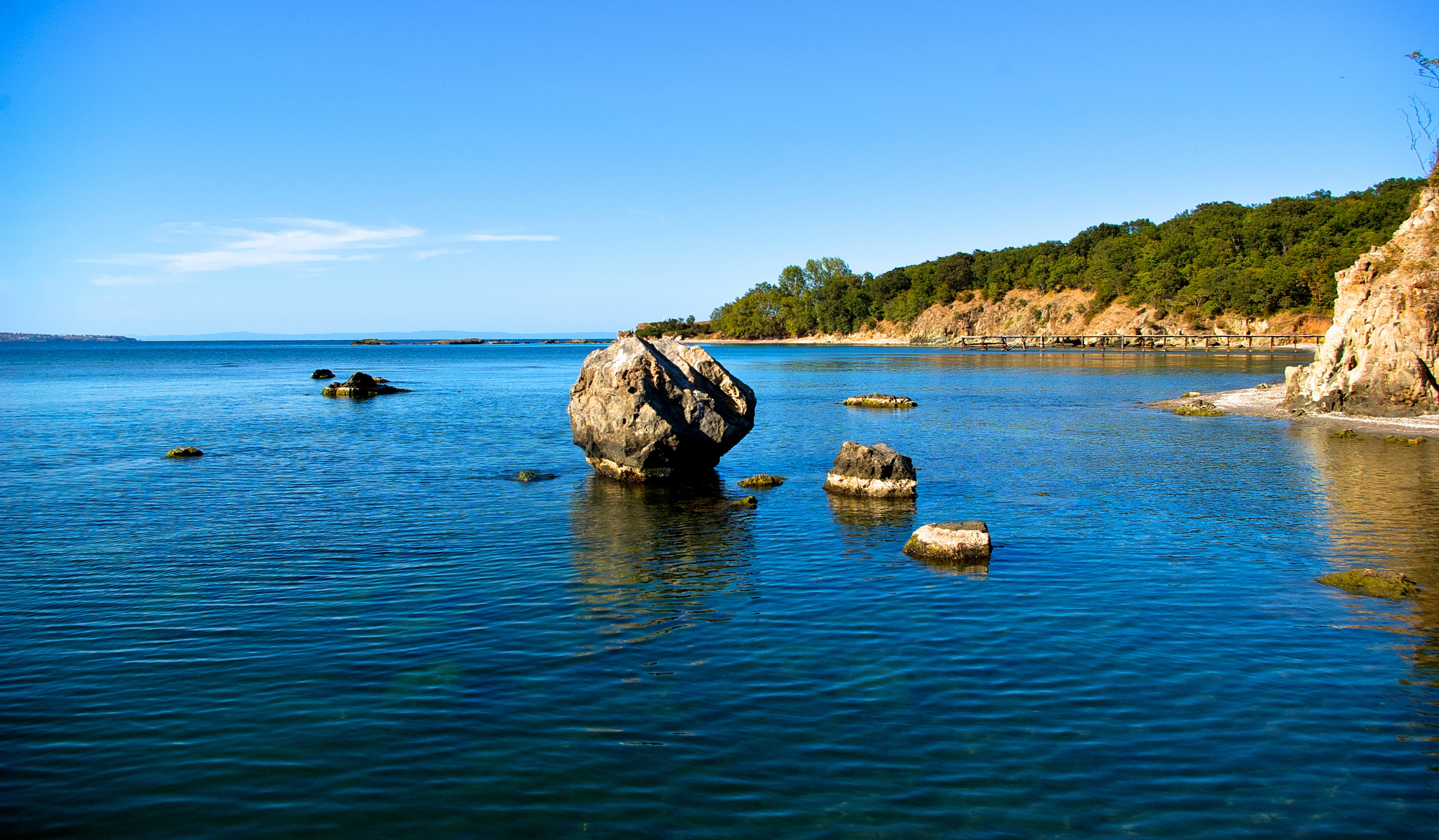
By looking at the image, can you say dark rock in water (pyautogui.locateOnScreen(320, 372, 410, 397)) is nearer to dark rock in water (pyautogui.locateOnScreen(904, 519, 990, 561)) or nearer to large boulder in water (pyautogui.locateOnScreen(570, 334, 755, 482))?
large boulder in water (pyautogui.locateOnScreen(570, 334, 755, 482))

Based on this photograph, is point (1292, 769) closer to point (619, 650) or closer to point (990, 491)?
point (619, 650)

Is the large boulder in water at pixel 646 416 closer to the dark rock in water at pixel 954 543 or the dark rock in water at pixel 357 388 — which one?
the dark rock in water at pixel 954 543

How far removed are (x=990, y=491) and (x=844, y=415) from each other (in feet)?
83.1

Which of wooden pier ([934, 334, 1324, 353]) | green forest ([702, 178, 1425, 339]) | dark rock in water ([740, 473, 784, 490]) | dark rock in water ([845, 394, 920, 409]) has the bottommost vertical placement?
dark rock in water ([740, 473, 784, 490])

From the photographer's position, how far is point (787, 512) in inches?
954

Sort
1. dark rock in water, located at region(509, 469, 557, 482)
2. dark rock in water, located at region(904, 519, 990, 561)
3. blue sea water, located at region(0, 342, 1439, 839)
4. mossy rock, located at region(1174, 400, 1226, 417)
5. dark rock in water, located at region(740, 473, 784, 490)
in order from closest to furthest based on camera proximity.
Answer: blue sea water, located at region(0, 342, 1439, 839), dark rock in water, located at region(904, 519, 990, 561), dark rock in water, located at region(740, 473, 784, 490), dark rock in water, located at region(509, 469, 557, 482), mossy rock, located at region(1174, 400, 1226, 417)

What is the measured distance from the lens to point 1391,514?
2256 cm

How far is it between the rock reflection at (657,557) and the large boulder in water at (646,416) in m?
0.91

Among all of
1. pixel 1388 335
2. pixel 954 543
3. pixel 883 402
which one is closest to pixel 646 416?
pixel 954 543

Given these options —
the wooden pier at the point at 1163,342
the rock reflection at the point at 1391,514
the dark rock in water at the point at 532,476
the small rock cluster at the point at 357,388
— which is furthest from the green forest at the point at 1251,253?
the dark rock in water at the point at 532,476

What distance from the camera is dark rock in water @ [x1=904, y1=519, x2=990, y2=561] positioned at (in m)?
18.6

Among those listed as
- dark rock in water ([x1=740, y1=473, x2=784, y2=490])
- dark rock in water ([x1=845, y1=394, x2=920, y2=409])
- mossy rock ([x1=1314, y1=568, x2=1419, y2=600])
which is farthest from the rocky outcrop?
dark rock in water ([x1=740, y1=473, x2=784, y2=490])

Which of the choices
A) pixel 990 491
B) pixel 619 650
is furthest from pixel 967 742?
pixel 990 491

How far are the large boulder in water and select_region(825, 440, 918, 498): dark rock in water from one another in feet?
15.1
